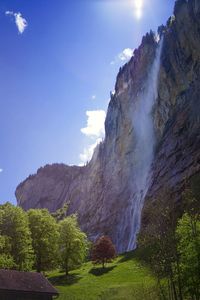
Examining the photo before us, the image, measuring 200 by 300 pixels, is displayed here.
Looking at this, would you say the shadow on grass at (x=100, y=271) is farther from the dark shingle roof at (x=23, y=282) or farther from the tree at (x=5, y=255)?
the dark shingle roof at (x=23, y=282)

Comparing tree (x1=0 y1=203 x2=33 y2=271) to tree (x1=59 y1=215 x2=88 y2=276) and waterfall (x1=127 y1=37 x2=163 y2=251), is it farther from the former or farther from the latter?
waterfall (x1=127 y1=37 x2=163 y2=251)

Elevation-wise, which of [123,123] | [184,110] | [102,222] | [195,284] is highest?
[123,123]

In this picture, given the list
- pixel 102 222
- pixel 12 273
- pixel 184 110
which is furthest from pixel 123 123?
pixel 12 273

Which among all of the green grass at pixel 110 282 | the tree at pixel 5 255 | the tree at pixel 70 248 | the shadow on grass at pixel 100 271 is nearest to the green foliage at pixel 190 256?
the green grass at pixel 110 282

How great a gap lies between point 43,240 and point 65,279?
21.0 ft

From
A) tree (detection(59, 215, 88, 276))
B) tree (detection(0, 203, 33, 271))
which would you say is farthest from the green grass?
tree (detection(0, 203, 33, 271))

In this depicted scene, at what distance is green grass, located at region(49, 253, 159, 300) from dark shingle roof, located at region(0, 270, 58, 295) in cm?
811

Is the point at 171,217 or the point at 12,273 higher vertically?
the point at 171,217

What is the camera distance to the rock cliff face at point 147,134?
293ft

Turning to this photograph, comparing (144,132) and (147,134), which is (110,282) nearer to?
(147,134)

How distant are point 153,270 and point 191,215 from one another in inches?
219

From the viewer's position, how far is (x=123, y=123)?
459 feet

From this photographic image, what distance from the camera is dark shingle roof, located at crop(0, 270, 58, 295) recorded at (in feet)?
120

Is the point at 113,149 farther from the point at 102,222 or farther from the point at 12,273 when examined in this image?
the point at 12,273
